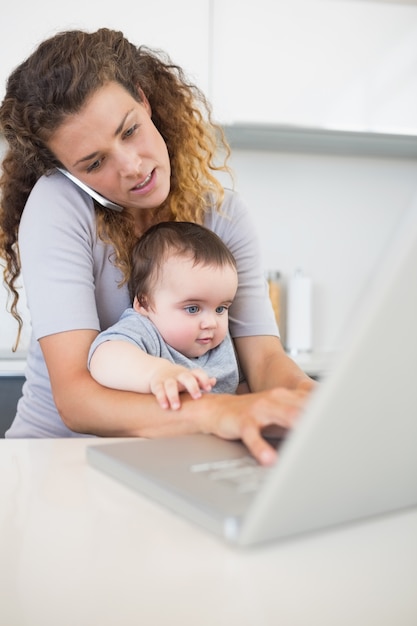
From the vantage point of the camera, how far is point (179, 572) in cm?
45

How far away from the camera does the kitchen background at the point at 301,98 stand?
222 centimetres

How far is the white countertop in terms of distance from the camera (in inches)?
15.6

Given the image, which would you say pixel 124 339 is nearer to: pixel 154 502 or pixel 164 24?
pixel 154 502


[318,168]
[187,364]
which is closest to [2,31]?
[318,168]

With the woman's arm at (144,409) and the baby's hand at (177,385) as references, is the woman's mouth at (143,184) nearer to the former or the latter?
the woman's arm at (144,409)

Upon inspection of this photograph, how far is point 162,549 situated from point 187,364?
2.42 ft

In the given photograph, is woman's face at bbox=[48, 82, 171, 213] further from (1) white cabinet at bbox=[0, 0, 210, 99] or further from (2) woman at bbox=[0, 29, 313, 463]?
(1) white cabinet at bbox=[0, 0, 210, 99]

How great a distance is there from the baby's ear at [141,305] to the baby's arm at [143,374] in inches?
7.7

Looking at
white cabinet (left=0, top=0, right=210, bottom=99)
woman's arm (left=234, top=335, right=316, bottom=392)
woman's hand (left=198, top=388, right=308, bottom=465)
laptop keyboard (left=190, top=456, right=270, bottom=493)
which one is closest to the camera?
laptop keyboard (left=190, top=456, right=270, bottom=493)

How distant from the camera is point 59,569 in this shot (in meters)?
0.46

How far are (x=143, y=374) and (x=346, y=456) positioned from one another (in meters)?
0.54

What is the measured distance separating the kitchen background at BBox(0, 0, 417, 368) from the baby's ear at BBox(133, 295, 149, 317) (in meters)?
1.00

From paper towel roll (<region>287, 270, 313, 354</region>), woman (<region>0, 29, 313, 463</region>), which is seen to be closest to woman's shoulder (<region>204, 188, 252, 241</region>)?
woman (<region>0, 29, 313, 463</region>)

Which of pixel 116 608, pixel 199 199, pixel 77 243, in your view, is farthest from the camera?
pixel 199 199
